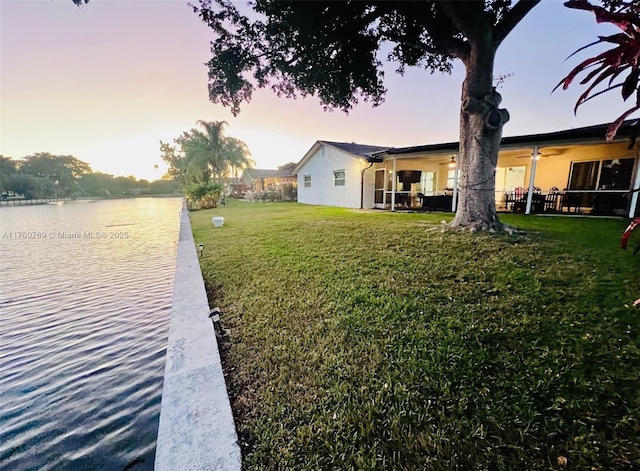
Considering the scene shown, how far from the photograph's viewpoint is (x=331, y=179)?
1764 centimetres

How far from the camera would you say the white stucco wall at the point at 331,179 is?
15.3m

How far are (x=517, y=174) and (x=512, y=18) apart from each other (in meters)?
10.4

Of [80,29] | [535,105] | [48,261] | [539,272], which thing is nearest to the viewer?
[539,272]

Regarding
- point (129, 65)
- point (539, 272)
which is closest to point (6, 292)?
point (539, 272)

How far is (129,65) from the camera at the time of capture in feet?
39.2

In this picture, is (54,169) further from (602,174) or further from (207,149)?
(602,174)

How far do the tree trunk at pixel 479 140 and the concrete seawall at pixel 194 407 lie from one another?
615cm

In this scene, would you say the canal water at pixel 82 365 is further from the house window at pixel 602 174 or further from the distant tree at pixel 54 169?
the distant tree at pixel 54 169

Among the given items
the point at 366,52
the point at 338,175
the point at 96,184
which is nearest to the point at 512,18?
the point at 366,52

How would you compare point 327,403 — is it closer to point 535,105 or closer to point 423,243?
point 423,243

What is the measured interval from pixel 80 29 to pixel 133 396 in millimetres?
Answer: 13316

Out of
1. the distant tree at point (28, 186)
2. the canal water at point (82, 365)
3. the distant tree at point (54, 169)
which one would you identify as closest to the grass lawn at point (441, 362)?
the canal water at point (82, 365)

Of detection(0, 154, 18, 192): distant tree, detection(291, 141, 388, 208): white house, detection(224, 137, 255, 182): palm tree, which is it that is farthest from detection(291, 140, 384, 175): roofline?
detection(0, 154, 18, 192): distant tree

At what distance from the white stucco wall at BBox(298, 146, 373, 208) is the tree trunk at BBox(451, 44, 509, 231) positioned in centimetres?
841
